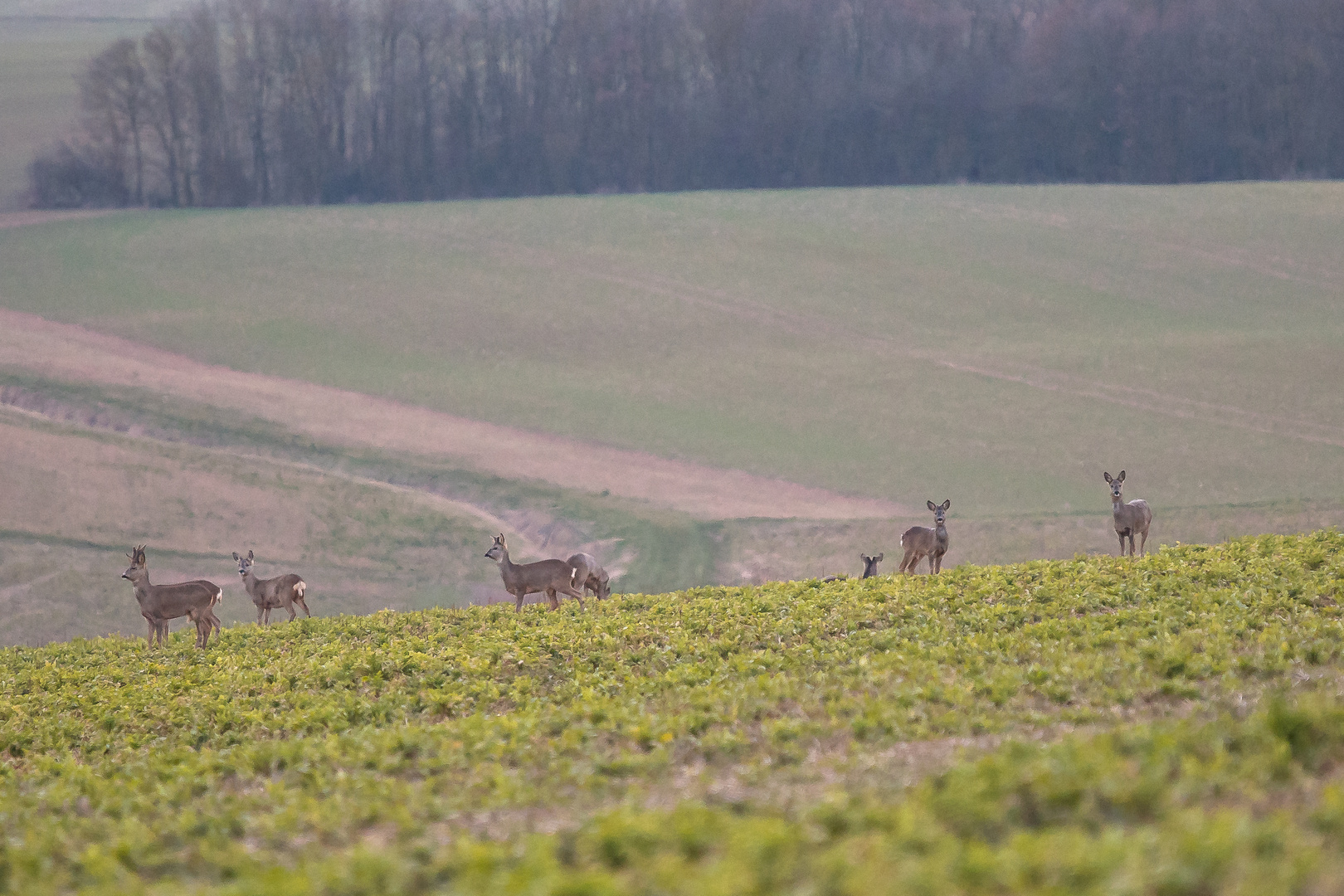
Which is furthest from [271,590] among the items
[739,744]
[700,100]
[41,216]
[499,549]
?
[700,100]

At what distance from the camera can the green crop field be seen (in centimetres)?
870

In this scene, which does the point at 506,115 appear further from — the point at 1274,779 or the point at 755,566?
the point at 1274,779

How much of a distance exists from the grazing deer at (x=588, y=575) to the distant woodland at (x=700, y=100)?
70943 millimetres

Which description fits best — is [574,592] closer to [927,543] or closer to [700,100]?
[927,543]

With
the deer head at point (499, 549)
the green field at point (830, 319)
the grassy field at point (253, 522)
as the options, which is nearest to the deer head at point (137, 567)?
the deer head at point (499, 549)

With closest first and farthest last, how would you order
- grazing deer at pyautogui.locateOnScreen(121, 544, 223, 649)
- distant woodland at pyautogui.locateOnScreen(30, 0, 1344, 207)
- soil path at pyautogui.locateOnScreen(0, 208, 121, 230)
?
grazing deer at pyautogui.locateOnScreen(121, 544, 223, 649), soil path at pyautogui.locateOnScreen(0, 208, 121, 230), distant woodland at pyautogui.locateOnScreen(30, 0, 1344, 207)

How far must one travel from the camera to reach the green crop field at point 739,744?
8703 mm

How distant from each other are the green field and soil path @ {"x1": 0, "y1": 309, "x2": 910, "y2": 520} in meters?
1.35

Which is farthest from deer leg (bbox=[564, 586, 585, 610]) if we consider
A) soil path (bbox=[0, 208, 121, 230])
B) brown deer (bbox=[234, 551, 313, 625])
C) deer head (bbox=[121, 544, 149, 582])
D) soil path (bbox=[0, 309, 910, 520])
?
soil path (bbox=[0, 208, 121, 230])

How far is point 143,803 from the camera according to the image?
12.8 metres

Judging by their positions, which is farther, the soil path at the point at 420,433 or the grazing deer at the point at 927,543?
the soil path at the point at 420,433

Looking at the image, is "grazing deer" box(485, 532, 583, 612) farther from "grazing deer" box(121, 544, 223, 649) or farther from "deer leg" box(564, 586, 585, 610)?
"grazing deer" box(121, 544, 223, 649)

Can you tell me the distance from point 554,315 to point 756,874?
6183 cm

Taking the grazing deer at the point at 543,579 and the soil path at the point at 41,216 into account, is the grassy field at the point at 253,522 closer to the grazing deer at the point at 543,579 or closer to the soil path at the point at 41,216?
the grazing deer at the point at 543,579
